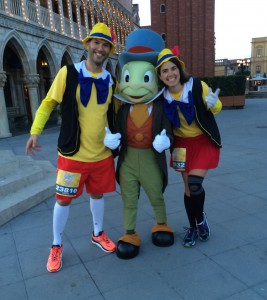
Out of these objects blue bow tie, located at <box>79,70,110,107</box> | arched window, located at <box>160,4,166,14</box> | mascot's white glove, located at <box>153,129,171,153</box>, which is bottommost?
mascot's white glove, located at <box>153,129,171,153</box>

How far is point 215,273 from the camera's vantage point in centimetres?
240

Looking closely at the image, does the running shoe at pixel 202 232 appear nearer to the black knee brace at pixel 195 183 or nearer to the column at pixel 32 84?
the black knee brace at pixel 195 183

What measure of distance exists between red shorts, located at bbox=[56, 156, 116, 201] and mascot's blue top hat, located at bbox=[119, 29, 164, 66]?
1.00m

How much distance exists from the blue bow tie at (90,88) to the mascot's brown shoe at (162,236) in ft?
4.59

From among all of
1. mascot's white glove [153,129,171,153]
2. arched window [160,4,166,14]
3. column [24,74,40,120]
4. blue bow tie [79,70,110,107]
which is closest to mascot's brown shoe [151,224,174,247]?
A: mascot's white glove [153,129,171,153]

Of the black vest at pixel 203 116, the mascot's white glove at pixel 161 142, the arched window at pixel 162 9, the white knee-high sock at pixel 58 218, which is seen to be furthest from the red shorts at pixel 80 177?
the arched window at pixel 162 9

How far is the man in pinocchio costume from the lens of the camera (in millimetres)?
2658

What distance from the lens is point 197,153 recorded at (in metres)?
2.76

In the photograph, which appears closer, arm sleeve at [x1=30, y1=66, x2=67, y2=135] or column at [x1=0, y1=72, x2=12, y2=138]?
arm sleeve at [x1=30, y1=66, x2=67, y2=135]

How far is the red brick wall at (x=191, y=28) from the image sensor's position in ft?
84.5

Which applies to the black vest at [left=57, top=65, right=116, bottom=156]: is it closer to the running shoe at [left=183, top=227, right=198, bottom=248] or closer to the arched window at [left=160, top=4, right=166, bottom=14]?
the running shoe at [left=183, top=227, right=198, bottom=248]

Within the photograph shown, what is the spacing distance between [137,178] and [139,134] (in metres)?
0.44

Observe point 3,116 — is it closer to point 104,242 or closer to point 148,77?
point 104,242

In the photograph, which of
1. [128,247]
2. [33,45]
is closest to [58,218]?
[128,247]
